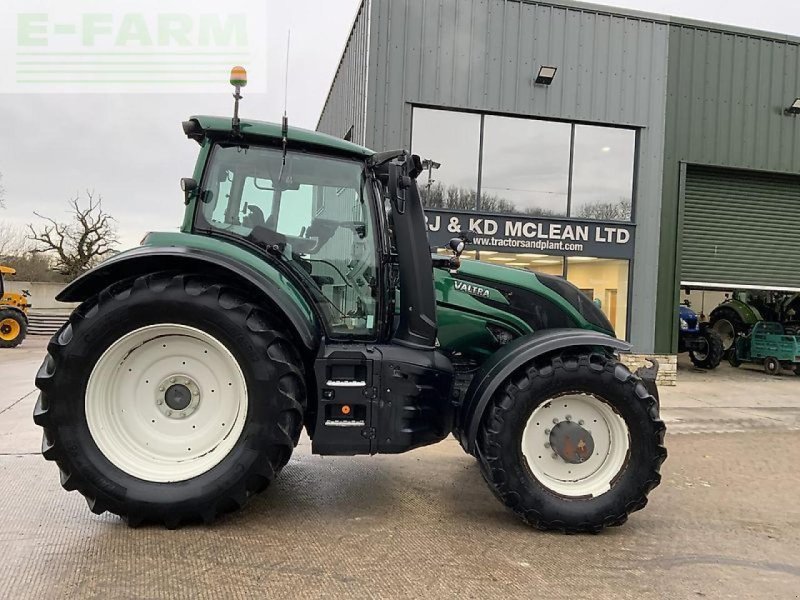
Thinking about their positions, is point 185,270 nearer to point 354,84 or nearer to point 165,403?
point 165,403

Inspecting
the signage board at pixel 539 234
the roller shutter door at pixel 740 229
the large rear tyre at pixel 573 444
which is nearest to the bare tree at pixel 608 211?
the signage board at pixel 539 234

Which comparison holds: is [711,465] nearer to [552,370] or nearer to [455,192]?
[552,370]

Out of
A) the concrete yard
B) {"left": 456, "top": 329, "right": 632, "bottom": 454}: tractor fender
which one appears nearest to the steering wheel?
{"left": 456, "top": 329, "right": 632, "bottom": 454}: tractor fender

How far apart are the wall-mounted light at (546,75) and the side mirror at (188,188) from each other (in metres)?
8.02

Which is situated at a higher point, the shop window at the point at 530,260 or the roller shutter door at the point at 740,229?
the roller shutter door at the point at 740,229

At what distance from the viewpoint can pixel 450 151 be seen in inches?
394

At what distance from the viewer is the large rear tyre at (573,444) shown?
132 inches

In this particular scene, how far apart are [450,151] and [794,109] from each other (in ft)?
22.6

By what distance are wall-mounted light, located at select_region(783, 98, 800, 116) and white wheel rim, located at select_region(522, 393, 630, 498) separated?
10.7 m

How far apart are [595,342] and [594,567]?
1.25m

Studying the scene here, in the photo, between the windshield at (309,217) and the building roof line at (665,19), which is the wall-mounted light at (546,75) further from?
the windshield at (309,217)

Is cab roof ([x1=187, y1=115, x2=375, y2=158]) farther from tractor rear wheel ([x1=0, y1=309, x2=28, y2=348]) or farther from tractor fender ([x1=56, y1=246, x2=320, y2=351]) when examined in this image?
tractor rear wheel ([x1=0, y1=309, x2=28, y2=348])

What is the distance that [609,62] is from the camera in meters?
10.2

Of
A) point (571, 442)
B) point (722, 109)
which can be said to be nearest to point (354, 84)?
point (722, 109)
